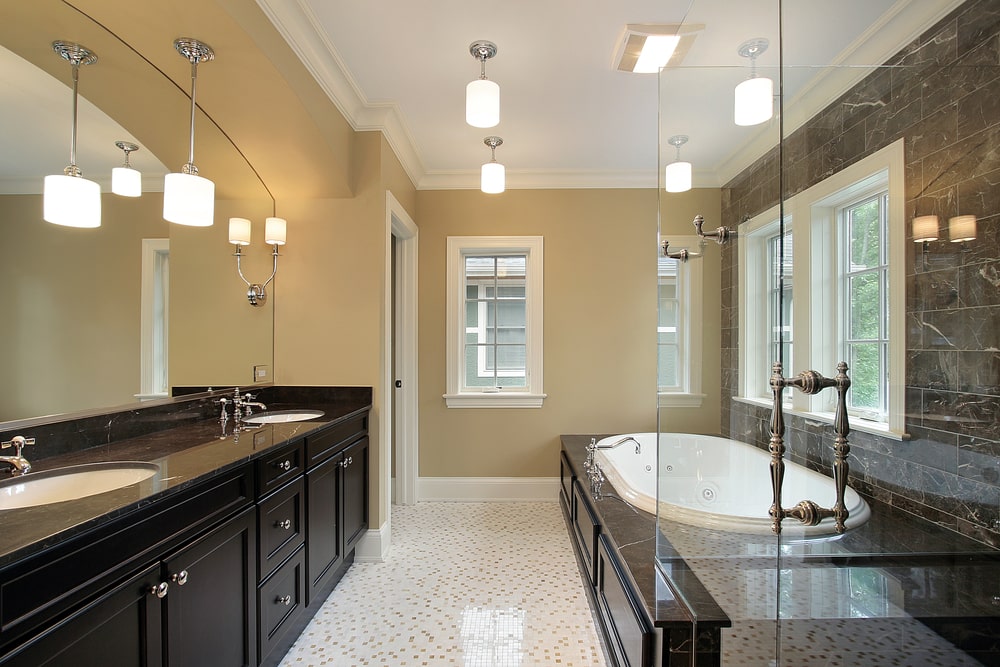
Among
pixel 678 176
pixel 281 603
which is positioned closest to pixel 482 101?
pixel 678 176

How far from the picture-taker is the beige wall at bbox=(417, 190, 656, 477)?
3.50 meters

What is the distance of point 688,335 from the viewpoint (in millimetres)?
1597

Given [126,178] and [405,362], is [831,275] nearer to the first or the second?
[126,178]

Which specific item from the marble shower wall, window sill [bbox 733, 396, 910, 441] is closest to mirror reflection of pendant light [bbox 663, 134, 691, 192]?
the marble shower wall

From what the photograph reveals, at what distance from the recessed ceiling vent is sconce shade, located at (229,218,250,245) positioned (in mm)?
2112

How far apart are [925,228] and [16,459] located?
90.3 inches

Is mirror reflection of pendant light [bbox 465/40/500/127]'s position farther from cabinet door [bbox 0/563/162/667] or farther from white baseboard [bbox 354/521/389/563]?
white baseboard [bbox 354/521/389/563]

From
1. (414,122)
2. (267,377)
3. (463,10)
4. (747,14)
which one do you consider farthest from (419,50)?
(267,377)

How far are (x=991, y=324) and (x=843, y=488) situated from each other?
46cm

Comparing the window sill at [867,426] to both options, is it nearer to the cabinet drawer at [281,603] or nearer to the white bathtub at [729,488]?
the white bathtub at [729,488]

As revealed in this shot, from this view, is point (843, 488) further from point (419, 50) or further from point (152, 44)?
point (152, 44)

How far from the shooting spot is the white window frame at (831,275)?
3.13 feet

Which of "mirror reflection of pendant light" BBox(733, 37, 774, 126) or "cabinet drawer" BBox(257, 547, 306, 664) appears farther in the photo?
"cabinet drawer" BBox(257, 547, 306, 664)

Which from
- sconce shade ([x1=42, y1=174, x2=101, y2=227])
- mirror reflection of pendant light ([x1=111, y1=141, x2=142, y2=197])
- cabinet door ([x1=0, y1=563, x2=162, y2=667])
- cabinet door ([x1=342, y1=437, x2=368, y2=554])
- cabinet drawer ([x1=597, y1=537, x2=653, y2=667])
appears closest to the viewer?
cabinet door ([x1=0, y1=563, x2=162, y2=667])
